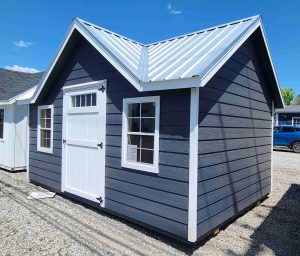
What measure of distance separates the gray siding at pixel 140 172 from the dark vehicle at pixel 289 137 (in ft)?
52.3

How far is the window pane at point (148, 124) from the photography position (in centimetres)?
472

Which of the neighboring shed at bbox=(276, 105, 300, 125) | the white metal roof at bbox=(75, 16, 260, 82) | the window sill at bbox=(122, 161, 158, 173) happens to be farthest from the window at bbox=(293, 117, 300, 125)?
the window sill at bbox=(122, 161, 158, 173)

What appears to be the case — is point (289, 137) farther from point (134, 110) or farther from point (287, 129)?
point (134, 110)

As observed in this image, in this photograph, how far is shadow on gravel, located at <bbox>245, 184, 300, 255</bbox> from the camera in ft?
14.4

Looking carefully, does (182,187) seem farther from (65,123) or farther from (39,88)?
(39,88)

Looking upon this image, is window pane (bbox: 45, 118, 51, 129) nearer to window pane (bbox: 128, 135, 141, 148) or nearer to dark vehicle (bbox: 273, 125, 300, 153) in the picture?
window pane (bbox: 128, 135, 141, 148)

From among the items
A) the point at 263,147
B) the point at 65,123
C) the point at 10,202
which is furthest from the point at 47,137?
the point at 263,147

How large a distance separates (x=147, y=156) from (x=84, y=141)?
1.87 m

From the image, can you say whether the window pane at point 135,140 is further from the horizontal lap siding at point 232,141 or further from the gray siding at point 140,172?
the horizontal lap siding at point 232,141

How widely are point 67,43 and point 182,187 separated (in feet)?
Answer: 14.2

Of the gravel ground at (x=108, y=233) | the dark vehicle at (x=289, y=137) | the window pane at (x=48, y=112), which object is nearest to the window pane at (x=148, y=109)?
the gravel ground at (x=108, y=233)

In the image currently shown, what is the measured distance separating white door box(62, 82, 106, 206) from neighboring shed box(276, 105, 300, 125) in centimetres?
2491

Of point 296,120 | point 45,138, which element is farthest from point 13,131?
point 296,120

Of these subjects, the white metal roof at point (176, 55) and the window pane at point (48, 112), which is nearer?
the white metal roof at point (176, 55)
